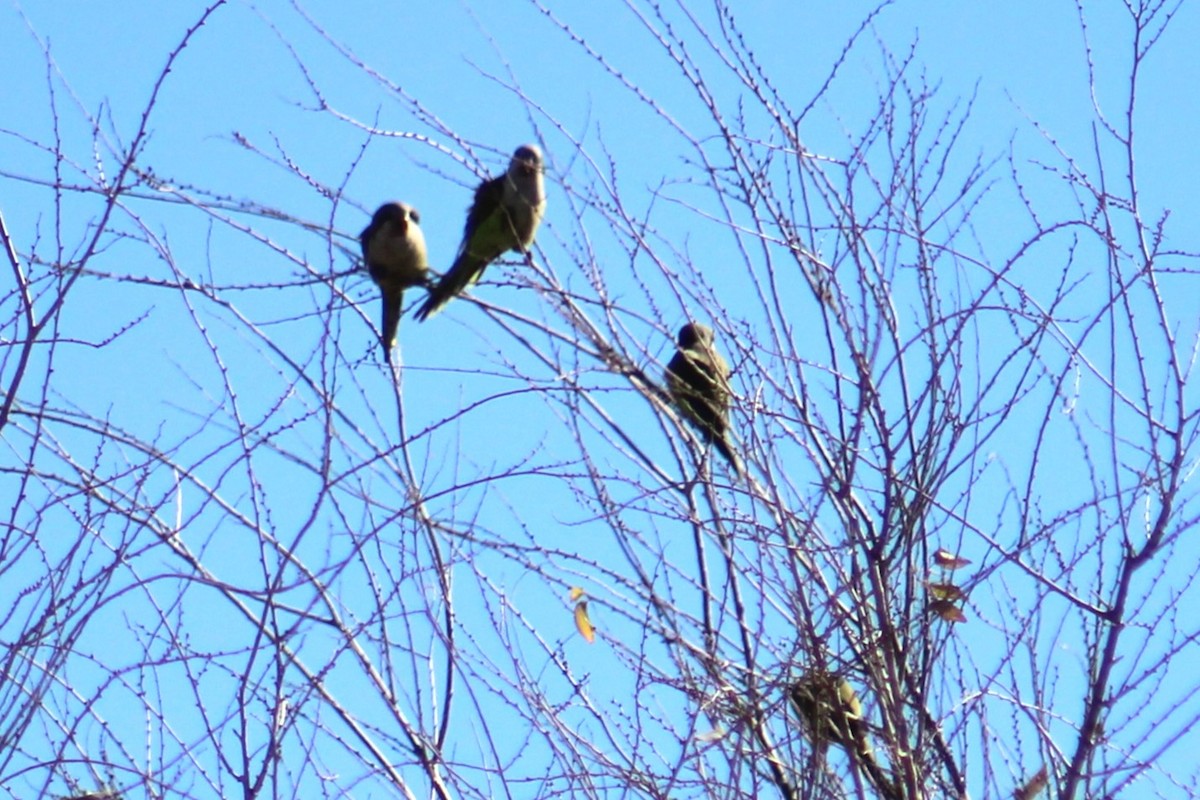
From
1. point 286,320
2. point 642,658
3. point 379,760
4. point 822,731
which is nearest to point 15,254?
point 286,320

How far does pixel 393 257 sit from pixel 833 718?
3590 mm

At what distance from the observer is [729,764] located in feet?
11.7

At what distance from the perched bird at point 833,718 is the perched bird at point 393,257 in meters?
3.42

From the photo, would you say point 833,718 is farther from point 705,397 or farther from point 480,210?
point 480,210

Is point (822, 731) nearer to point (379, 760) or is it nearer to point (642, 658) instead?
point (642, 658)

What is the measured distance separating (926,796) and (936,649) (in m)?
0.33

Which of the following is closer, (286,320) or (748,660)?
(748,660)

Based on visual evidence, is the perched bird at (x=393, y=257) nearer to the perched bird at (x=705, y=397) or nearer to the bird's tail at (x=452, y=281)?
the bird's tail at (x=452, y=281)

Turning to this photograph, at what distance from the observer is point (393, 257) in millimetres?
6934

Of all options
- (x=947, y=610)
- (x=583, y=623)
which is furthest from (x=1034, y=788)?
(x=583, y=623)

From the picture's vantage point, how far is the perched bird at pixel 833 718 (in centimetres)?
371

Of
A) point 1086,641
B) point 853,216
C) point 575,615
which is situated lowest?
point 1086,641

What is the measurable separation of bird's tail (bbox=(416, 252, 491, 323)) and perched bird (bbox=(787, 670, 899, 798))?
3.11m

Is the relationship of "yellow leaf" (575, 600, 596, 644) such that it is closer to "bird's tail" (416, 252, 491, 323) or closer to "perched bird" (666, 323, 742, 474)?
"perched bird" (666, 323, 742, 474)
